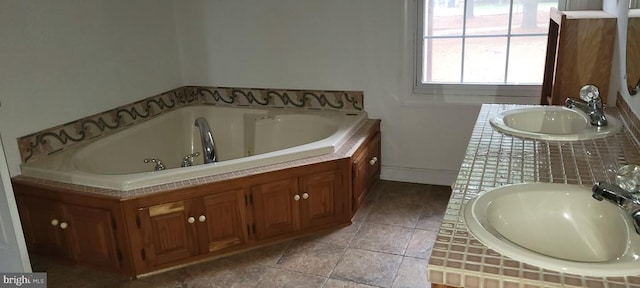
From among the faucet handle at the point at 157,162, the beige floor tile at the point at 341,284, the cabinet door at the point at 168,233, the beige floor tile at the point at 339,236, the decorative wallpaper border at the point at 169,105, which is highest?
the decorative wallpaper border at the point at 169,105

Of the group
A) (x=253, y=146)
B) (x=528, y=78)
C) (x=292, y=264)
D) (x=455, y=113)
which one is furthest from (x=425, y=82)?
(x=292, y=264)

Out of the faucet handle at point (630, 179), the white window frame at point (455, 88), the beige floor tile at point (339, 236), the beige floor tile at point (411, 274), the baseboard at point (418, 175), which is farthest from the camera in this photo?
the baseboard at point (418, 175)

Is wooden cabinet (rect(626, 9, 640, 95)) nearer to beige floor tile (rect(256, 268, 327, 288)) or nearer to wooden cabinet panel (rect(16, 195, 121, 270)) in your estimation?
beige floor tile (rect(256, 268, 327, 288))

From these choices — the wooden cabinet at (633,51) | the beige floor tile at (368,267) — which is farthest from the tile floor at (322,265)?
the wooden cabinet at (633,51)

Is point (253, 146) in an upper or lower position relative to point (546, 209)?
lower

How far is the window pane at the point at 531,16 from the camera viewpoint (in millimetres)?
2846

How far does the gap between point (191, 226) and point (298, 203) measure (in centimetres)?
57

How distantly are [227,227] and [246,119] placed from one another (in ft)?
3.92

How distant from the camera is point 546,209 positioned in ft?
4.08

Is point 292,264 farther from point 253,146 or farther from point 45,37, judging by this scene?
point 45,37

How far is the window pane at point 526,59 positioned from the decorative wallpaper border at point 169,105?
989 millimetres

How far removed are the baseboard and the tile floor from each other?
51 cm

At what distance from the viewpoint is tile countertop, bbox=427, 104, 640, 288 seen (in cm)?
93

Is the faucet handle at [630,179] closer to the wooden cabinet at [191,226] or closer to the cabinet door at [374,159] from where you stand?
the wooden cabinet at [191,226]
